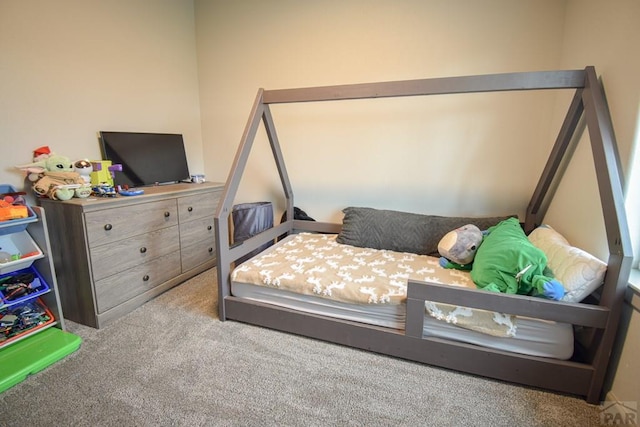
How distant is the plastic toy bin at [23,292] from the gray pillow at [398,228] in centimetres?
196

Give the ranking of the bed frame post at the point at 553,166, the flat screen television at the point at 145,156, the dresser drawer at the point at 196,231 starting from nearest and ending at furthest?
the bed frame post at the point at 553,166 < the flat screen television at the point at 145,156 < the dresser drawer at the point at 196,231

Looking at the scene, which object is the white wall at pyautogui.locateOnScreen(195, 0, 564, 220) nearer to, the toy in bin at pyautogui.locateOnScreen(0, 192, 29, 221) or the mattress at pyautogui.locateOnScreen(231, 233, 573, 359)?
the mattress at pyautogui.locateOnScreen(231, 233, 573, 359)

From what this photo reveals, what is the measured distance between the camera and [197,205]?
256 centimetres

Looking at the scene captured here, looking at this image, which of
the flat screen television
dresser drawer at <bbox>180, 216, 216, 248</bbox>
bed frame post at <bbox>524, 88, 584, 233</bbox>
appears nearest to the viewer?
bed frame post at <bbox>524, 88, 584, 233</bbox>

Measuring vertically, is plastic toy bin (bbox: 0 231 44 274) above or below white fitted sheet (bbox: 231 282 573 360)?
above

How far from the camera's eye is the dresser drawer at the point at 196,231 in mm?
2463

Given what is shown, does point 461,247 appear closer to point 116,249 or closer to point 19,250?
point 116,249

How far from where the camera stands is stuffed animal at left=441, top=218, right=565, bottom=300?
4.35ft

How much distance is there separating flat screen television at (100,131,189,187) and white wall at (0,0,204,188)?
82 millimetres

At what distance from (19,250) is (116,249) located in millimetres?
491

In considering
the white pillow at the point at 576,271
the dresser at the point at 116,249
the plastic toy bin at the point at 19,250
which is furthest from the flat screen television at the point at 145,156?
the white pillow at the point at 576,271

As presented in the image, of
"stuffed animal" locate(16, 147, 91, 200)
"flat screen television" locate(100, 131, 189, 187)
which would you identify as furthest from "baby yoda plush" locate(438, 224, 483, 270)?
"flat screen television" locate(100, 131, 189, 187)

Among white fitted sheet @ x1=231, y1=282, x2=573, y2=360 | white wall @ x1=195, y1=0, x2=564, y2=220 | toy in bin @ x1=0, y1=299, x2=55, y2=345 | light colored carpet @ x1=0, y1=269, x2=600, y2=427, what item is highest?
white wall @ x1=195, y1=0, x2=564, y2=220

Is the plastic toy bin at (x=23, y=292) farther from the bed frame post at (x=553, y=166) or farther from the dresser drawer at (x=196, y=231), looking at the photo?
the bed frame post at (x=553, y=166)
